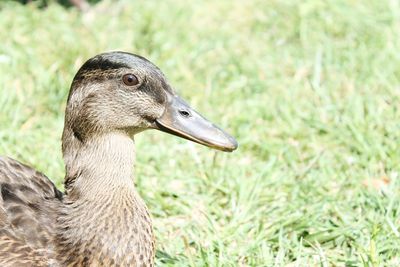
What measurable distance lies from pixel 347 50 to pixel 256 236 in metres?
2.35

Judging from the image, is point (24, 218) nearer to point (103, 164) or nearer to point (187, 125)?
point (103, 164)

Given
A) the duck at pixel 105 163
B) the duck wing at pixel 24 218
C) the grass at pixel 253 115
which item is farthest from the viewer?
the grass at pixel 253 115

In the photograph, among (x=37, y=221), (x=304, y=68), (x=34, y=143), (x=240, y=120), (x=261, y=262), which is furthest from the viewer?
(x=304, y=68)

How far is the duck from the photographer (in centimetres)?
315

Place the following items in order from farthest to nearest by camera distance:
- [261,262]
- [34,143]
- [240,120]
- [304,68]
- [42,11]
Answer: [42,11] < [304,68] < [240,120] < [34,143] < [261,262]

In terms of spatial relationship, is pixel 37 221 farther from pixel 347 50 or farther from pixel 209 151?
pixel 347 50

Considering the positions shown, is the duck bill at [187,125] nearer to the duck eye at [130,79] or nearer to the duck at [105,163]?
the duck at [105,163]

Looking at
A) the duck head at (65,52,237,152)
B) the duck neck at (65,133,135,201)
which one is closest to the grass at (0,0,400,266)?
the duck neck at (65,133,135,201)

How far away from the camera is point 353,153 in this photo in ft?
15.5

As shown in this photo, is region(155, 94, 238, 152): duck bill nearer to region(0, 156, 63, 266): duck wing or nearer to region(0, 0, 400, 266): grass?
region(0, 156, 63, 266): duck wing

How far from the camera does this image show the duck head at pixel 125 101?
3.18 m

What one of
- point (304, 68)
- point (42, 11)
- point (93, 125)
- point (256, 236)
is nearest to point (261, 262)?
point (256, 236)

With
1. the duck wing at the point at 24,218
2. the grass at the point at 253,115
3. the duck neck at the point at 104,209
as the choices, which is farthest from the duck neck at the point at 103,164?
the grass at the point at 253,115

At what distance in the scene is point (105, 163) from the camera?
3215mm
